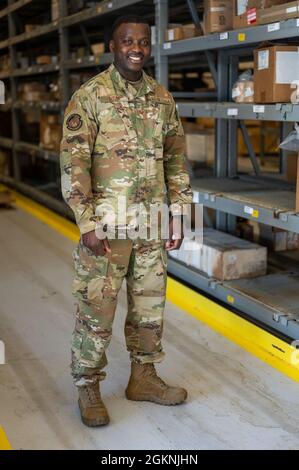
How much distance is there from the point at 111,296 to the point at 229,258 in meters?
1.78

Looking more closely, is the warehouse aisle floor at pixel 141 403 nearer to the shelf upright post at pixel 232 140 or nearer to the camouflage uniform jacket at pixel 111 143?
the camouflage uniform jacket at pixel 111 143

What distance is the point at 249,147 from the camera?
215 inches

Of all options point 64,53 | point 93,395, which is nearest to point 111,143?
point 93,395

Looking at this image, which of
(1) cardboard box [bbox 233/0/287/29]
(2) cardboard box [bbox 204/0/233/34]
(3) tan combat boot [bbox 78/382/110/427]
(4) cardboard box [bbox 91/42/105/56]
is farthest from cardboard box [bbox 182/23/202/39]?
(3) tan combat boot [bbox 78/382/110/427]

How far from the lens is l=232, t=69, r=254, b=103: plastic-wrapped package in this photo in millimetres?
4152

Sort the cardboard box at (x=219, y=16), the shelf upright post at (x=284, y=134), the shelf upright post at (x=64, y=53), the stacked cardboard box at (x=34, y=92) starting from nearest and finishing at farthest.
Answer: the cardboard box at (x=219, y=16) < the shelf upright post at (x=284, y=134) < the shelf upright post at (x=64, y=53) < the stacked cardboard box at (x=34, y=92)

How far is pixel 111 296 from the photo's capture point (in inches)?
111

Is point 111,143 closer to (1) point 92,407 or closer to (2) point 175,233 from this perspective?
(2) point 175,233

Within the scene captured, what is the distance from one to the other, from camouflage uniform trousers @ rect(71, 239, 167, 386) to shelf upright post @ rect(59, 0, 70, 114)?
4.65 m

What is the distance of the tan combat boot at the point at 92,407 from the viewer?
2.86 metres

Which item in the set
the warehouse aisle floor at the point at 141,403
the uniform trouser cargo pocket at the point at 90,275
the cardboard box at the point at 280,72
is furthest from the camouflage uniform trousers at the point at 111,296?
the cardboard box at the point at 280,72

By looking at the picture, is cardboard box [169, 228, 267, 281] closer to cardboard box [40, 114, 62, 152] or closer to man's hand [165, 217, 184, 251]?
man's hand [165, 217, 184, 251]

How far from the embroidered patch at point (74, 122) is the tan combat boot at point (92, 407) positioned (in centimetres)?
→ 114

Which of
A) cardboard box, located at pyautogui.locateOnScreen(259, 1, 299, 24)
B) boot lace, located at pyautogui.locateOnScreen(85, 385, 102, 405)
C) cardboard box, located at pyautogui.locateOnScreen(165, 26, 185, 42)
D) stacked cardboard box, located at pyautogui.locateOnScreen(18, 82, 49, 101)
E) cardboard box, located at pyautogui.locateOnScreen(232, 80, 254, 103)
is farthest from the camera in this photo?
stacked cardboard box, located at pyautogui.locateOnScreen(18, 82, 49, 101)
